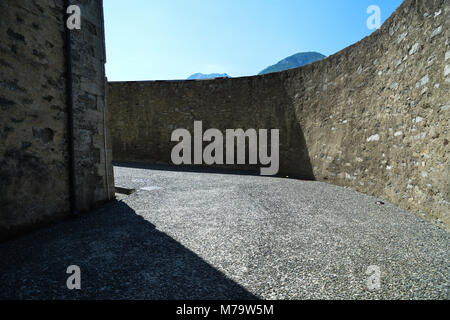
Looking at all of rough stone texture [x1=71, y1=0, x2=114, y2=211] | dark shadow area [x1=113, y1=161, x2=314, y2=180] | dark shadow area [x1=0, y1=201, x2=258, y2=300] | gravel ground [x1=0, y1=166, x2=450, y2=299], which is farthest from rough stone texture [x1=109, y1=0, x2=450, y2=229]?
rough stone texture [x1=71, y1=0, x2=114, y2=211]

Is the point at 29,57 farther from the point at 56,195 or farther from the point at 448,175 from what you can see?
the point at 448,175

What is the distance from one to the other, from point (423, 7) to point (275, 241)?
4151 mm

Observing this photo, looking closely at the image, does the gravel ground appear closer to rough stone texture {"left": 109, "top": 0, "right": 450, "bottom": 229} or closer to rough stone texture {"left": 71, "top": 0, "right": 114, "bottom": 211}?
rough stone texture {"left": 71, "top": 0, "right": 114, "bottom": 211}

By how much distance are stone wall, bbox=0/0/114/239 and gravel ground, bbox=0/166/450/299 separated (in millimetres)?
370

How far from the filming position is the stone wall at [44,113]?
112 inches

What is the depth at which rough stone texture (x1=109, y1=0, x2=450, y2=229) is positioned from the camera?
11.2 ft

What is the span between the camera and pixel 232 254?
2475 mm

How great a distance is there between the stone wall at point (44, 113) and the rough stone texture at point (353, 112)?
5.17 meters

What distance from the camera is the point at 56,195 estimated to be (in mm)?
3434

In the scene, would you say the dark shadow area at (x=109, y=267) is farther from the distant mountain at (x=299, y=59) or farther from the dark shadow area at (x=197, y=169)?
the distant mountain at (x=299, y=59)

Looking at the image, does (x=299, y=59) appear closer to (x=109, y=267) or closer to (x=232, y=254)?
(x=232, y=254)
